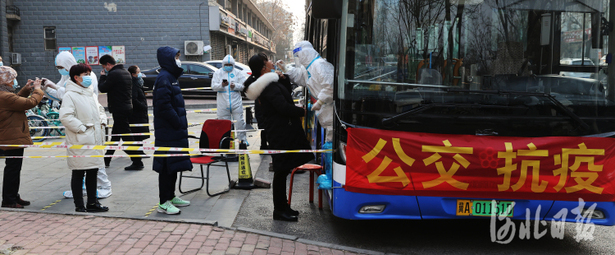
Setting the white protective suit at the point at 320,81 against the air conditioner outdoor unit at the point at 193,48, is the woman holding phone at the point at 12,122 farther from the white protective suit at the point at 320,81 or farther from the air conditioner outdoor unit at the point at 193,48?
the air conditioner outdoor unit at the point at 193,48

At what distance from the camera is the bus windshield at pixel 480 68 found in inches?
182

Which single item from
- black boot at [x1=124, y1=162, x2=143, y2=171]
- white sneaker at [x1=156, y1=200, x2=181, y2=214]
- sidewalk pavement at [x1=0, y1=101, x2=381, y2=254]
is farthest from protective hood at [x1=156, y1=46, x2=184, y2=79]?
black boot at [x1=124, y1=162, x2=143, y2=171]

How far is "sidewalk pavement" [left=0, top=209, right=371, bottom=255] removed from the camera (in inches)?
186

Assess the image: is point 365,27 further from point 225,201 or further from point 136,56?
point 136,56

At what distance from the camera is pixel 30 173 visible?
332 inches

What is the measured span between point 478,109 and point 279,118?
2012 mm

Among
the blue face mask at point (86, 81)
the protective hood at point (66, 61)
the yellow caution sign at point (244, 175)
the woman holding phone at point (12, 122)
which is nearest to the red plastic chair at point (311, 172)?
the yellow caution sign at point (244, 175)

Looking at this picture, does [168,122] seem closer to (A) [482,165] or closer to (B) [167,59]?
(B) [167,59]

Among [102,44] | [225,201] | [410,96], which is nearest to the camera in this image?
[410,96]

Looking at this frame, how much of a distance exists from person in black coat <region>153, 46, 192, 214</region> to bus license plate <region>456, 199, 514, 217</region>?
2.89 metres

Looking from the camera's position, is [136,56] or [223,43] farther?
[223,43]

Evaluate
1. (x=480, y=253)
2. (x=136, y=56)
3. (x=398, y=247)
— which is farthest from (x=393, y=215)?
(x=136, y=56)

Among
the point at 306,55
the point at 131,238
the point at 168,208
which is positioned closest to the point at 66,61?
the point at 168,208

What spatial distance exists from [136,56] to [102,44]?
1.65 meters
